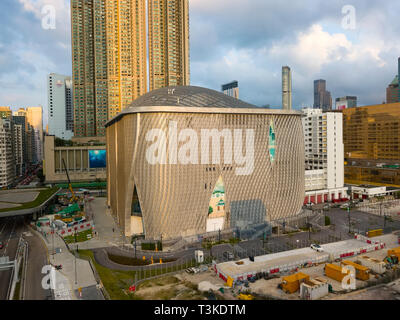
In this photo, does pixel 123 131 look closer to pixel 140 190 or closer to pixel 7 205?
pixel 140 190

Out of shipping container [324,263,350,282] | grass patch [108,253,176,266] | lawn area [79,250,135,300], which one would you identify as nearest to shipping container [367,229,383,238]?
shipping container [324,263,350,282]

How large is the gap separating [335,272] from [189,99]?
111 feet

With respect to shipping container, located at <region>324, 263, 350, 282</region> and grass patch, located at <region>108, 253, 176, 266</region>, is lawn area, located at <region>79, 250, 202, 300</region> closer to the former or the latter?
grass patch, located at <region>108, 253, 176, 266</region>

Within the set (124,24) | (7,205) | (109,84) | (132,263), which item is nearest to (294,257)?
(132,263)

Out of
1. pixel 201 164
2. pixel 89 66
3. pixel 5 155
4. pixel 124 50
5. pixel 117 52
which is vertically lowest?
pixel 201 164

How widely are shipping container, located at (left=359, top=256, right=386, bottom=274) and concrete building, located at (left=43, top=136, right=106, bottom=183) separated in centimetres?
9831

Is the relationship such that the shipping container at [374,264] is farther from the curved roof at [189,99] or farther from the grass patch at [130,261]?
the curved roof at [189,99]

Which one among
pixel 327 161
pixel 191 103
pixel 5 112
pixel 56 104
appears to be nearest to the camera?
pixel 191 103

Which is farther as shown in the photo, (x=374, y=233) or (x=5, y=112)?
(x=5, y=112)

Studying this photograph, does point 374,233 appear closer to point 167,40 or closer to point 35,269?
point 35,269

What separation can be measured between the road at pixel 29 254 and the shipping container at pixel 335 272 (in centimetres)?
3016

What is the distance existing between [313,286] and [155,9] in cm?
13286

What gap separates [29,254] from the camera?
4156 cm

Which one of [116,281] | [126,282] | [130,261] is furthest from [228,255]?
[116,281]
